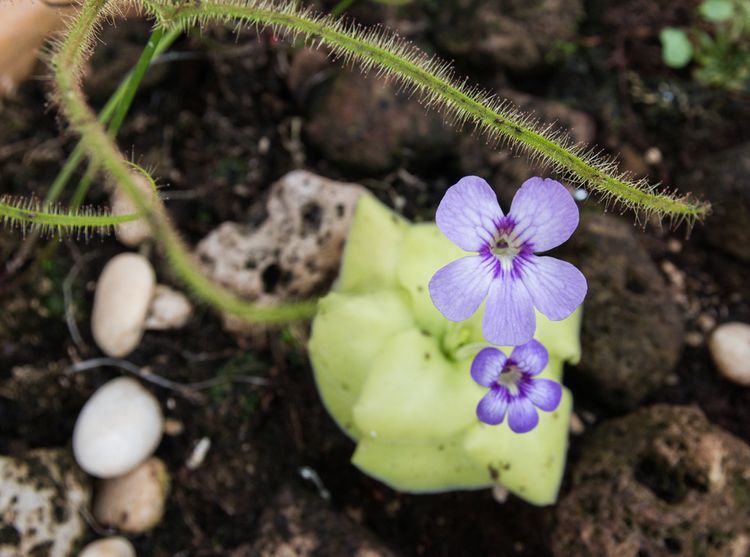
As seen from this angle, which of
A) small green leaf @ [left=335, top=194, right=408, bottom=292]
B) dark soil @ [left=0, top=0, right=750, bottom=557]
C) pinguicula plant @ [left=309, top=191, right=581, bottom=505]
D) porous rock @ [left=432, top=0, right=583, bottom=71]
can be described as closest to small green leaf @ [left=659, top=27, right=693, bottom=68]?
dark soil @ [left=0, top=0, right=750, bottom=557]

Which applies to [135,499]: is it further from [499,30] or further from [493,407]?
[499,30]

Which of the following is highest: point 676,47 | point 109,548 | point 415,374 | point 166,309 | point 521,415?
point 676,47

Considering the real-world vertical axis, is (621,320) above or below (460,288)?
below

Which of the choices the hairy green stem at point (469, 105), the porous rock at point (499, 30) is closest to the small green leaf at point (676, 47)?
the porous rock at point (499, 30)

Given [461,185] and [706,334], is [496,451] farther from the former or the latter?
[706,334]

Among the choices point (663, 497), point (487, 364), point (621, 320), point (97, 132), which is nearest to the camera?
point (97, 132)

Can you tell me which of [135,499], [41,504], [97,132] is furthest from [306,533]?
[97,132]
